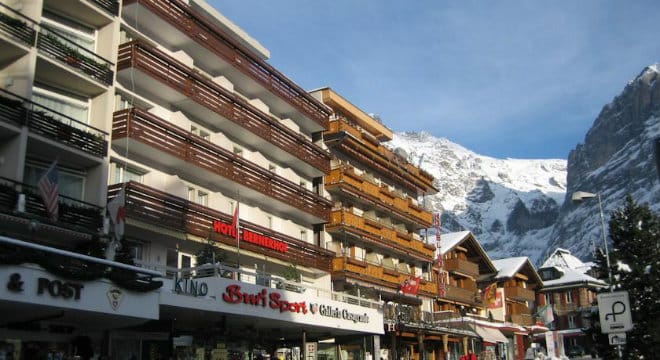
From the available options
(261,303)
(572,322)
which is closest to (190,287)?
(261,303)

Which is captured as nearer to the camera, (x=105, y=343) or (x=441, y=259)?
(x=105, y=343)

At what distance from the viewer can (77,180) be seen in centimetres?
2828

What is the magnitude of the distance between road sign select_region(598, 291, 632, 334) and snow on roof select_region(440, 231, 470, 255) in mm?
38637

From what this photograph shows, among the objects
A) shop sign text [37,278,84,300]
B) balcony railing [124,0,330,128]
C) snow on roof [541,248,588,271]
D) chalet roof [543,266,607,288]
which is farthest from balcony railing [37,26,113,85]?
snow on roof [541,248,588,271]

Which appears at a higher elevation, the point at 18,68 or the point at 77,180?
the point at 18,68

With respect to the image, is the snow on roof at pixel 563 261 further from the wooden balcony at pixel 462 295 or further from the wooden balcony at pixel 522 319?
the wooden balcony at pixel 462 295

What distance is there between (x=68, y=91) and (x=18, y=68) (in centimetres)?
324

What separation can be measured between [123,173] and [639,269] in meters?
25.5

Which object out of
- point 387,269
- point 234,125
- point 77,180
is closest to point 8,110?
point 77,180

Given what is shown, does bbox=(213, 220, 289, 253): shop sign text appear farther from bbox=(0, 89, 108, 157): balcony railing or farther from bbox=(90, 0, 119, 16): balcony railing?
bbox=(90, 0, 119, 16): balcony railing

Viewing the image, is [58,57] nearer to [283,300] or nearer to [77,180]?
[77,180]

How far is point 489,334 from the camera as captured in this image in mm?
60594

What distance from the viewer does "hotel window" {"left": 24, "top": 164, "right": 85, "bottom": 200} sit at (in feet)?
86.9

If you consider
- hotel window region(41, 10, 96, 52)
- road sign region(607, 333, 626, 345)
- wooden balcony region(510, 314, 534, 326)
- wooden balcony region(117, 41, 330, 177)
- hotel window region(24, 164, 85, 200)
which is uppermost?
hotel window region(41, 10, 96, 52)
